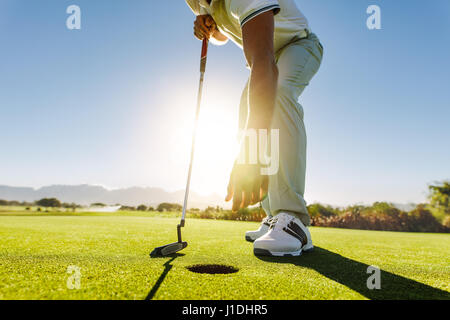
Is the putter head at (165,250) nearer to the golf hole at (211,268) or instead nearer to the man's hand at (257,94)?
the golf hole at (211,268)

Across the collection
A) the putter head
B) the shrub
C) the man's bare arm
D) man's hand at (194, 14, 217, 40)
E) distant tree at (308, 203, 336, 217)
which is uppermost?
man's hand at (194, 14, 217, 40)

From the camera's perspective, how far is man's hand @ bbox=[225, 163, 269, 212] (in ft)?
4.29

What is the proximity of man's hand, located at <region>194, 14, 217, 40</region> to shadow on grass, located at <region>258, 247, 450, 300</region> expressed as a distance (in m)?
2.34

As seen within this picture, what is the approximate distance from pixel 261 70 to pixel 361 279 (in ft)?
3.92

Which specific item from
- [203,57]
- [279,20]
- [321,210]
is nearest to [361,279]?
[279,20]

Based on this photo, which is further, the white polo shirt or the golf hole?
the white polo shirt

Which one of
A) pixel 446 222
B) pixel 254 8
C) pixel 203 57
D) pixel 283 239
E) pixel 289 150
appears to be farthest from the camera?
pixel 446 222

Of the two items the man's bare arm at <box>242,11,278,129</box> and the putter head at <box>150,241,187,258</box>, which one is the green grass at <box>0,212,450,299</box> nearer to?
the putter head at <box>150,241,187,258</box>

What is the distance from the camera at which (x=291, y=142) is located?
2.39 meters

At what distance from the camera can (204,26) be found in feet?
9.71

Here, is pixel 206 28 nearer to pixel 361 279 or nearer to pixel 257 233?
pixel 257 233

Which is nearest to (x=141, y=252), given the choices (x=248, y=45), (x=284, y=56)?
(x=248, y=45)

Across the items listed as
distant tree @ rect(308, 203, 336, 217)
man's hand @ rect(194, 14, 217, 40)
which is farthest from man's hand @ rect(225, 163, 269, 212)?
distant tree @ rect(308, 203, 336, 217)
